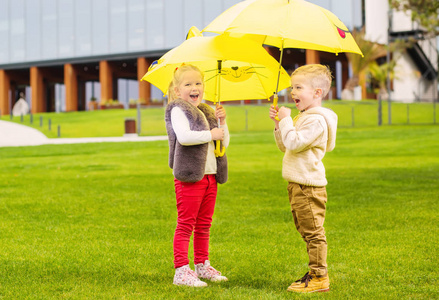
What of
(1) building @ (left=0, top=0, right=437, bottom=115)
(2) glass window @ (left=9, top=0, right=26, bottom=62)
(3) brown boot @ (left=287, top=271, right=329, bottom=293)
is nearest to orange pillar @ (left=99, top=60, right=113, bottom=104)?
(1) building @ (left=0, top=0, right=437, bottom=115)

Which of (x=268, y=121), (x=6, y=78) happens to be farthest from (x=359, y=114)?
(x=6, y=78)

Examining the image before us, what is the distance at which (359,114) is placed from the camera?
34656 millimetres

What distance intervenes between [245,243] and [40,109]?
50919 mm

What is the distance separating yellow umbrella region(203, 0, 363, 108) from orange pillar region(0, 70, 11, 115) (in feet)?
175

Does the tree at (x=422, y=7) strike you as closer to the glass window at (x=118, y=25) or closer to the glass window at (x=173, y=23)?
the glass window at (x=173, y=23)

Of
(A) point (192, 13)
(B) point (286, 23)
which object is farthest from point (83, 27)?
(B) point (286, 23)

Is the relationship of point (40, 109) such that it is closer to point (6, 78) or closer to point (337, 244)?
point (6, 78)

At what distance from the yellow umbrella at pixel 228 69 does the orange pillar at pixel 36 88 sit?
164 ft

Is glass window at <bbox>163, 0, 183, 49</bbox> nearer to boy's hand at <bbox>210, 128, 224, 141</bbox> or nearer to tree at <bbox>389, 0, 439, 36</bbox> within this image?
tree at <bbox>389, 0, 439, 36</bbox>

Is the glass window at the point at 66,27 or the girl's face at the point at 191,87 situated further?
the glass window at the point at 66,27

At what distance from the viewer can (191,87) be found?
4652mm

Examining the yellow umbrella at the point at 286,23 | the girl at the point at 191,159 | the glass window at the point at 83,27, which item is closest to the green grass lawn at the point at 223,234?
the girl at the point at 191,159

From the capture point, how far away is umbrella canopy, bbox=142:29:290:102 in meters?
4.85

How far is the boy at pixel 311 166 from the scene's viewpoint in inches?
170
